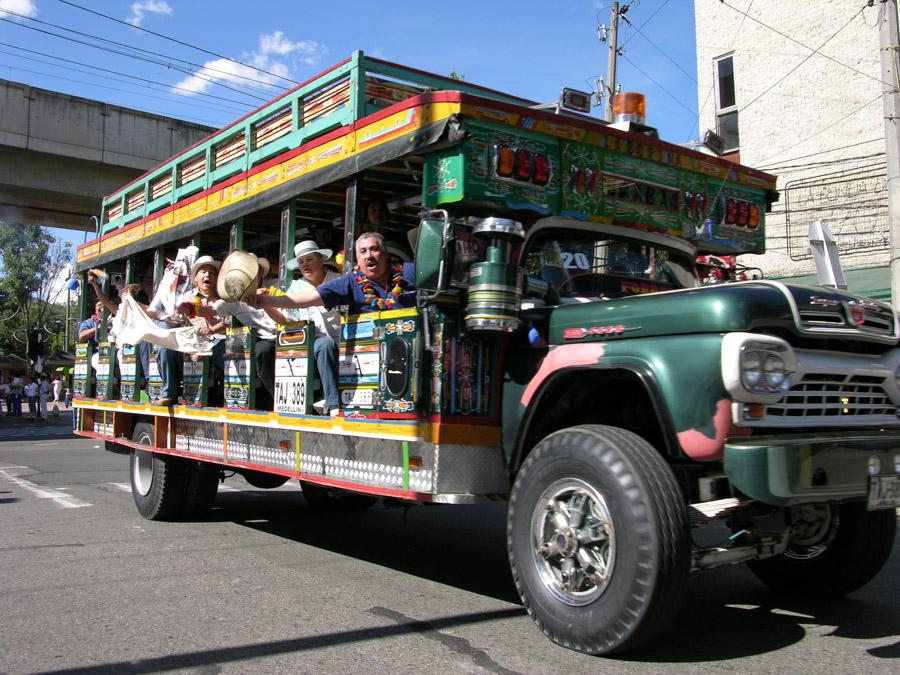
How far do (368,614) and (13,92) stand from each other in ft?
66.5

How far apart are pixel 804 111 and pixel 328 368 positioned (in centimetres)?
1301

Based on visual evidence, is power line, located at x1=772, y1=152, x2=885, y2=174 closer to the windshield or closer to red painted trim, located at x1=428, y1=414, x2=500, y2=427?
the windshield

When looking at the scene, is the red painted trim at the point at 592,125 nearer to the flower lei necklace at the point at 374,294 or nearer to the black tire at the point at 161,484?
the flower lei necklace at the point at 374,294

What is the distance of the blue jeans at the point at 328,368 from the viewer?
5293 mm

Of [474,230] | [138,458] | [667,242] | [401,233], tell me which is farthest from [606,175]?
[138,458]

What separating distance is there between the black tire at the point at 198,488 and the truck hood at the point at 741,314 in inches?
186

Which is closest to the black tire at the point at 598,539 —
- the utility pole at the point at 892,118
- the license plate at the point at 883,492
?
the license plate at the point at 883,492

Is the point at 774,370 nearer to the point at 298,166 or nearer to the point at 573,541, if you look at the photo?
the point at 573,541

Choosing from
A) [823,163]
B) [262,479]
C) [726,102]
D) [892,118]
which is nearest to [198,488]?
[262,479]

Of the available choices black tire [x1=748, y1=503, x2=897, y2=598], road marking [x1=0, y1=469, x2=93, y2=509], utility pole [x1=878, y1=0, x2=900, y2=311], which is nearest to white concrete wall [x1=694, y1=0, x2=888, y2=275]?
utility pole [x1=878, y1=0, x2=900, y2=311]

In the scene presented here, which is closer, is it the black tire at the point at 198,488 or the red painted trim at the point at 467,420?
the red painted trim at the point at 467,420

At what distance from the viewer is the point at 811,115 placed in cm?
1515

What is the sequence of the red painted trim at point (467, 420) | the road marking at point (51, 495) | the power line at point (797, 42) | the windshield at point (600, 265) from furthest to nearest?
the power line at point (797, 42), the road marking at point (51, 495), the windshield at point (600, 265), the red painted trim at point (467, 420)

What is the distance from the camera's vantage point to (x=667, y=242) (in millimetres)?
5438
